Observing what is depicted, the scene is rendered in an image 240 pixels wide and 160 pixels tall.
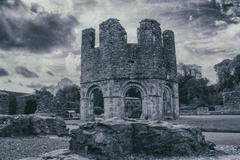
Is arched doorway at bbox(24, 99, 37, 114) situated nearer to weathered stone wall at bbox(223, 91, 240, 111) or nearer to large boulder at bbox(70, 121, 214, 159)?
large boulder at bbox(70, 121, 214, 159)

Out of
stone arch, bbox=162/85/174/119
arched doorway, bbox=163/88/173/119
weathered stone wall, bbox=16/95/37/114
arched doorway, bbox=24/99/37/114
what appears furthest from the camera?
arched doorway, bbox=24/99/37/114

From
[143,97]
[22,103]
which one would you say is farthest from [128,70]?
[22,103]

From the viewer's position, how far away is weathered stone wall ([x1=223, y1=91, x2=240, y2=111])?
25.1 m

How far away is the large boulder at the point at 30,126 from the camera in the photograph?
1187 centimetres

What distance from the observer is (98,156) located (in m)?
6.48

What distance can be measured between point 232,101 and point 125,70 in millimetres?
13008

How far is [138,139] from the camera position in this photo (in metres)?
7.34

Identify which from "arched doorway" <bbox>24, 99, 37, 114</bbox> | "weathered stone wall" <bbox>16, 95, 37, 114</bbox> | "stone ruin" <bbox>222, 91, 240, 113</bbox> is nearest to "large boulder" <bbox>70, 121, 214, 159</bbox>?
"weathered stone wall" <bbox>16, 95, 37, 114</bbox>

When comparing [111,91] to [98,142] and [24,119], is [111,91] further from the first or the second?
Result: [98,142]

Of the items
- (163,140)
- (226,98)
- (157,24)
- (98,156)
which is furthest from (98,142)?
(226,98)

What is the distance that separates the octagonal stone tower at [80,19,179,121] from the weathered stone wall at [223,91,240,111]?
8249 millimetres

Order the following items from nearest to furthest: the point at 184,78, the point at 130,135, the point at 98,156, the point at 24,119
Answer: the point at 98,156
the point at 130,135
the point at 24,119
the point at 184,78

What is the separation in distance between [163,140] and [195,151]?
0.95 metres

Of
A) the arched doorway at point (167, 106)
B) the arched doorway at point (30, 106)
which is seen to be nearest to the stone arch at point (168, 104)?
the arched doorway at point (167, 106)
